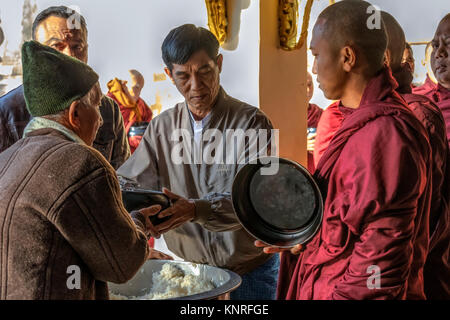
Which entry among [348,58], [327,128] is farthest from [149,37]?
[348,58]

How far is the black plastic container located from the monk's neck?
1.82 ft

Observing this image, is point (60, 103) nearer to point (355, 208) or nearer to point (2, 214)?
point (2, 214)

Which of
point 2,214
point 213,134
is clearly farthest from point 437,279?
point 2,214

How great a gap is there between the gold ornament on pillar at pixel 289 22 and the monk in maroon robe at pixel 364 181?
909 mm

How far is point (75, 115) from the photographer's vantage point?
1.17 metres

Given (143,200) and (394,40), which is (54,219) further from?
(394,40)

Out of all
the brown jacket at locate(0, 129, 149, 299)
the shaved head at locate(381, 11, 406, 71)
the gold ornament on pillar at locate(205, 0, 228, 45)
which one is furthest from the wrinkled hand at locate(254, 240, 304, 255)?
the gold ornament on pillar at locate(205, 0, 228, 45)

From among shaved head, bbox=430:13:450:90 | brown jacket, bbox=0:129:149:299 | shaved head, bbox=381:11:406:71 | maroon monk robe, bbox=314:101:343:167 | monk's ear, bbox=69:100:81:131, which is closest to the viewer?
brown jacket, bbox=0:129:149:299

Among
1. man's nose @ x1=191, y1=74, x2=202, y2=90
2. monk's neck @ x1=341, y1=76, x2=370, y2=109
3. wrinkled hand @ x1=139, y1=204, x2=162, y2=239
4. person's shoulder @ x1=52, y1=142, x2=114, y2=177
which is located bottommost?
wrinkled hand @ x1=139, y1=204, x2=162, y2=239

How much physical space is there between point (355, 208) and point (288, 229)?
0.79 feet

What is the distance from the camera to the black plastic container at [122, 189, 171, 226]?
54.4 inches

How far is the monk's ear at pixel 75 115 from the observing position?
1158 millimetres

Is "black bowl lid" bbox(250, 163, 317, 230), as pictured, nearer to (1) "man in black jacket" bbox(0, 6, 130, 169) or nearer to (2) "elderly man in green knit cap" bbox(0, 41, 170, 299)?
(2) "elderly man in green knit cap" bbox(0, 41, 170, 299)

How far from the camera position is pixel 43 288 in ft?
3.49
